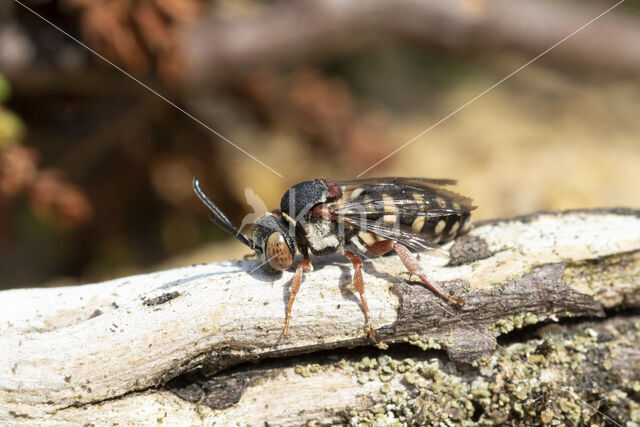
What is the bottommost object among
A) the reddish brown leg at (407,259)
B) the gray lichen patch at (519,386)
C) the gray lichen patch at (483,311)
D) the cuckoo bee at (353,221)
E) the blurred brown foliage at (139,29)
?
the gray lichen patch at (519,386)

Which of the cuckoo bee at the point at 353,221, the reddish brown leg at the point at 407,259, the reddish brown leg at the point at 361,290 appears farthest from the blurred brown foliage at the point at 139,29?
the reddish brown leg at the point at 361,290

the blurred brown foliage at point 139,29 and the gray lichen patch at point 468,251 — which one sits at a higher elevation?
the blurred brown foliage at point 139,29

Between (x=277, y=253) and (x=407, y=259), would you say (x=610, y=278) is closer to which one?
(x=407, y=259)

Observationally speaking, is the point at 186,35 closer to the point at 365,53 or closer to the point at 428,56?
the point at 365,53

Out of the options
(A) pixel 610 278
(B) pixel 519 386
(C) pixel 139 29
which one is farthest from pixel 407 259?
Result: (C) pixel 139 29

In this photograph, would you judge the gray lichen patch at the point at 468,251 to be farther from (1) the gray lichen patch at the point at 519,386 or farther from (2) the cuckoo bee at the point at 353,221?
(1) the gray lichen patch at the point at 519,386

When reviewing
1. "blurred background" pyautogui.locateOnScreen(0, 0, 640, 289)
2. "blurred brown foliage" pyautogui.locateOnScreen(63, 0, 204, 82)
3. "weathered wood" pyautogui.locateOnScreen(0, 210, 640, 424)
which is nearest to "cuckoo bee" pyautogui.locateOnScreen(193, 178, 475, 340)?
"weathered wood" pyautogui.locateOnScreen(0, 210, 640, 424)

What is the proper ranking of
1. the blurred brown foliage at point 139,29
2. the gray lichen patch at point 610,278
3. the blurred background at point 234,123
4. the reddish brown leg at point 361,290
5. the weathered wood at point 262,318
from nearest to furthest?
the weathered wood at point 262,318 < the reddish brown leg at point 361,290 < the gray lichen patch at point 610,278 < the blurred brown foliage at point 139,29 < the blurred background at point 234,123

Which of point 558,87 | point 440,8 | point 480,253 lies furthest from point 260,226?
point 558,87
